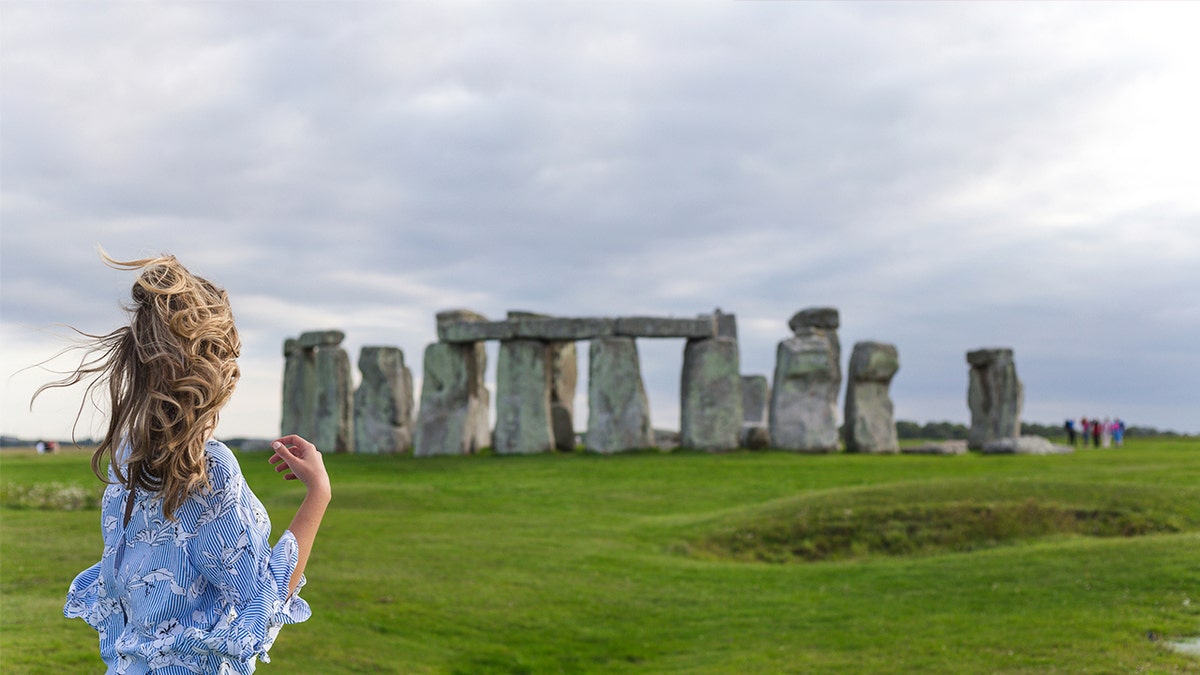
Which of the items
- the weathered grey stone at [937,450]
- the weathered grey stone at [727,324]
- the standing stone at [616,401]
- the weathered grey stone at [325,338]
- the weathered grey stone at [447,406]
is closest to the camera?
the standing stone at [616,401]

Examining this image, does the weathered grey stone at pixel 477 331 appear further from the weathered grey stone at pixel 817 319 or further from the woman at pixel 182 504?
the woman at pixel 182 504

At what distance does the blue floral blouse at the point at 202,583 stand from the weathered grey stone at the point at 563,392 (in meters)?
26.7

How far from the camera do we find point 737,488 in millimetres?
22172

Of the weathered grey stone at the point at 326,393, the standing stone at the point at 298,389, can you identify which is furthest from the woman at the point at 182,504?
the standing stone at the point at 298,389

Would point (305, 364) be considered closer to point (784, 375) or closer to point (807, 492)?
point (784, 375)

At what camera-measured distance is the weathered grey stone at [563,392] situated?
3203 cm

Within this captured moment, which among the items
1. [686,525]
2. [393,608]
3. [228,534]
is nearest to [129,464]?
[228,534]

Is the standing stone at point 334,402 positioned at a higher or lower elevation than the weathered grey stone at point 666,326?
lower

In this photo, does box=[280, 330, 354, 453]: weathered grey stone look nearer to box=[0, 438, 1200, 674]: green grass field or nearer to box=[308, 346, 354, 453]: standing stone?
box=[308, 346, 354, 453]: standing stone

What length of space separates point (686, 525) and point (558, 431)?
14.8 metres

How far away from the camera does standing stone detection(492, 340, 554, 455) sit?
29141mm

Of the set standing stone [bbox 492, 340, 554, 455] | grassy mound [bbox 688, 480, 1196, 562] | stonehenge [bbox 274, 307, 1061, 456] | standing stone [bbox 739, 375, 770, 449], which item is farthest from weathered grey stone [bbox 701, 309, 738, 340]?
grassy mound [bbox 688, 480, 1196, 562]

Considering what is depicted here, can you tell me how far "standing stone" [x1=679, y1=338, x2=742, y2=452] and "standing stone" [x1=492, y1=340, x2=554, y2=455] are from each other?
147 inches

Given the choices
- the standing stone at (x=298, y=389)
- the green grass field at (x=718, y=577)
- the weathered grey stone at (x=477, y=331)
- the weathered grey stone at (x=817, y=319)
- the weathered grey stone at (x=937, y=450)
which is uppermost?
the weathered grey stone at (x=817, y=319)
